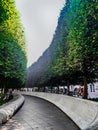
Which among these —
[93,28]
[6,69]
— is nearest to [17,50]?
[6,69]

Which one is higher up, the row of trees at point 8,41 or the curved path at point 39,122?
the row of trees at point 8,41

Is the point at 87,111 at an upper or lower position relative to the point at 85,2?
lower

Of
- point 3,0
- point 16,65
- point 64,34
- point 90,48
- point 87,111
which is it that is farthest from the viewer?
point 16,65

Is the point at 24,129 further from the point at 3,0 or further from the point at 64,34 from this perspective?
the point at 64,34

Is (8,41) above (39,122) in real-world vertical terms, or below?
above

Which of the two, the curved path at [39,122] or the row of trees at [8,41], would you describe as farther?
the row of trees at [8,41]

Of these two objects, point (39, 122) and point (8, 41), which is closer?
point (39, 122)

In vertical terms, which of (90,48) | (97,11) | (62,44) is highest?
(62,44)

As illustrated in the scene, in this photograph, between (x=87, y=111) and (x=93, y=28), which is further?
(x=93, y=28)

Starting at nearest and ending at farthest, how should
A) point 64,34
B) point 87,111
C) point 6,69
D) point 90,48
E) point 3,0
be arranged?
point 87,111, point 3,0, point 90,48, point 6,69, point 64,34

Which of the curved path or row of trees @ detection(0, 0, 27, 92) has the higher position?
row of trees @ detection(0, 0, 27, 92)

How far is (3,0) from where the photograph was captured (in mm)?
23594

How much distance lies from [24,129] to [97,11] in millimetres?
10531

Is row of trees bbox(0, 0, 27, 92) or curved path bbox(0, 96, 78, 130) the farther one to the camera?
row of trees bbox(0, 0, 27, 92)
